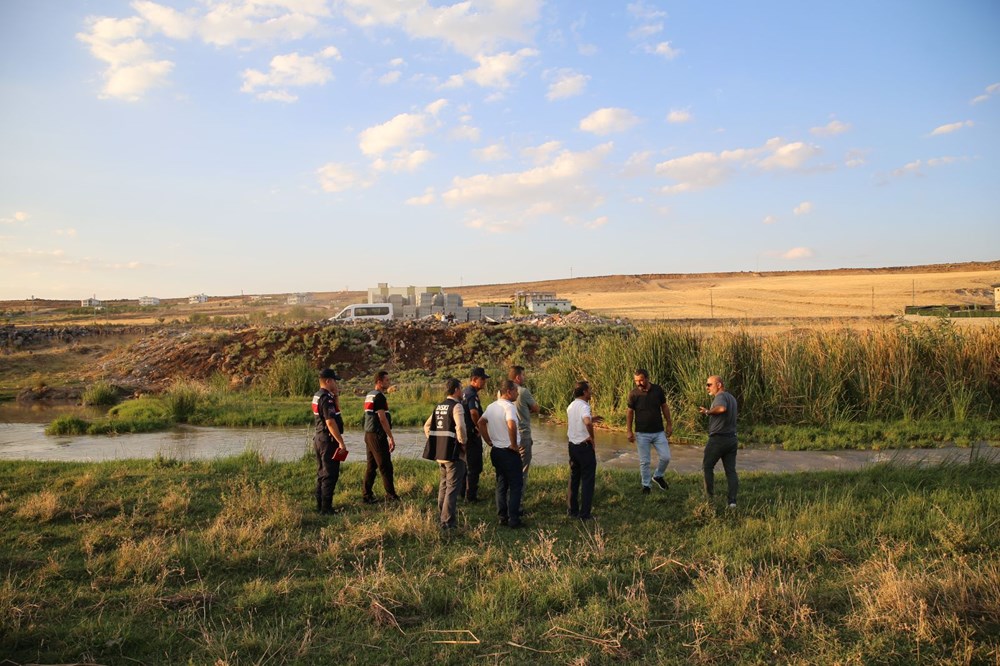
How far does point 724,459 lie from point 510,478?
111 inches

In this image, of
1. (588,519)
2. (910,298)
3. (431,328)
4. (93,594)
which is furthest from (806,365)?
(910,298)

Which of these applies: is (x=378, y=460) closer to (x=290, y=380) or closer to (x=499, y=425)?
(x=499, y=425)

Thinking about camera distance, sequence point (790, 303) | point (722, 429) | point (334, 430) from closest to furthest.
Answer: point (334, 430) → point (722, 429) → point (790, 303)

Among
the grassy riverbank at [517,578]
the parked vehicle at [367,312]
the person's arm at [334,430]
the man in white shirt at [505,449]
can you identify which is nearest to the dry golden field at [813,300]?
the parked vehicle at [367,312]

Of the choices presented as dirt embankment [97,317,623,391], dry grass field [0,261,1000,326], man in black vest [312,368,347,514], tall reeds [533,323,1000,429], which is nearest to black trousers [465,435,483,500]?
man in black vest [312,368,347,514]

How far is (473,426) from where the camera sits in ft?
29.1

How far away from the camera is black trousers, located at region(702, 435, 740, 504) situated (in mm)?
→ 8461

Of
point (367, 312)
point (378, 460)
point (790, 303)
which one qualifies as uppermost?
point (367, 312)

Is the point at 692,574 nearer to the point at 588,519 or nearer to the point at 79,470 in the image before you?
the point at 588,519

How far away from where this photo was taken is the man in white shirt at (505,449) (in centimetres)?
795

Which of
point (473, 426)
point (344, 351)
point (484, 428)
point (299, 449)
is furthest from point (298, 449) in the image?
point (344, 351)

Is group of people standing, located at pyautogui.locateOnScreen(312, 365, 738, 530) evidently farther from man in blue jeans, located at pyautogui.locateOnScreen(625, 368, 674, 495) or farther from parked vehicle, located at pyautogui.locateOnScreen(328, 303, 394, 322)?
parked vehicle, located at pyautogui.locateOnScreen(328, 303, 394, 322)

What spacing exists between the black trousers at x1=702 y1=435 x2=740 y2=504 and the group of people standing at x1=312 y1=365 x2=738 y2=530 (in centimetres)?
1

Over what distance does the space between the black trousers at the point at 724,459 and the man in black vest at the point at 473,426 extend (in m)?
2.97
